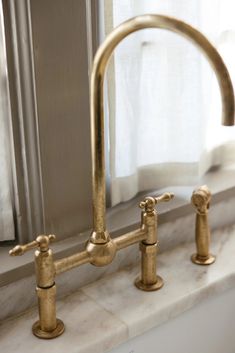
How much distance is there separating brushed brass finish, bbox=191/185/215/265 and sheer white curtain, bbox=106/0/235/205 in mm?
108

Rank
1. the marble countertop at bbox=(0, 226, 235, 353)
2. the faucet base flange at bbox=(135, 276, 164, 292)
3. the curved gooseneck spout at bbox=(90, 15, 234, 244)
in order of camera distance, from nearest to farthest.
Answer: the curved gooseneck spout at bbox=(90, 15, 234, 244) → the marble countertop at bbox=(0, 226, 235, 353) → the faucet base flange at bbox=(135, 276, 164, 292)

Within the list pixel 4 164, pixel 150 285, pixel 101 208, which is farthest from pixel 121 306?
pixel 4 164

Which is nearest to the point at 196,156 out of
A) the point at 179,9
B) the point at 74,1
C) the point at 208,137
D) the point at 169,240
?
the point at 208,137

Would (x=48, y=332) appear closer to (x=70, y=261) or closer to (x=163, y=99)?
(x=70, y=261)

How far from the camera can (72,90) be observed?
916 mm

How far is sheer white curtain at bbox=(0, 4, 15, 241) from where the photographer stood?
0.86 m

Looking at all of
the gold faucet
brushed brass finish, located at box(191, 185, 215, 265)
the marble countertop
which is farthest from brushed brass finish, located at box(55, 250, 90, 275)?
brushed brass finish, located at box(191, 185, 215, 265)

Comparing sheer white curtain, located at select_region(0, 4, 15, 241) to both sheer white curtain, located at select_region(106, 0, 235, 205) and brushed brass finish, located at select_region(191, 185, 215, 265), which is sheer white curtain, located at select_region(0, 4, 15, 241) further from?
brushed brass finish, located at select_region(191, 185, 215, 265)

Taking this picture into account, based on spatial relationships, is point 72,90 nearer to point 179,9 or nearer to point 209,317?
point 179,9

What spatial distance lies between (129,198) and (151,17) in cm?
41

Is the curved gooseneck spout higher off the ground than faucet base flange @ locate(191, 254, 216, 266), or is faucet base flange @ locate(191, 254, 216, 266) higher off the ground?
the curved gooseneck spout

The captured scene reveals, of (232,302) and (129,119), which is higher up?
(129,119)

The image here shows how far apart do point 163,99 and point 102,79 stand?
27 cm

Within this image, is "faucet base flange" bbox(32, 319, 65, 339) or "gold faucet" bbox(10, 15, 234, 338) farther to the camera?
"faucet base flange" bbox(32, 319, 65, 339)
